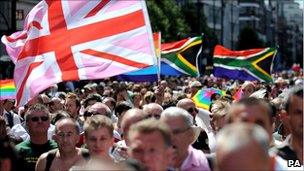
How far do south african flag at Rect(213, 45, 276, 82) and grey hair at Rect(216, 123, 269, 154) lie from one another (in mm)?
17605

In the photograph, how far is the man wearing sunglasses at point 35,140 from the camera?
683 cm

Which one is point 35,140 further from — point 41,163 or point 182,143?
point 182,143

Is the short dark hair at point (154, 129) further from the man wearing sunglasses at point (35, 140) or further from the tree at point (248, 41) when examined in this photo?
the tree at point (248, 41)

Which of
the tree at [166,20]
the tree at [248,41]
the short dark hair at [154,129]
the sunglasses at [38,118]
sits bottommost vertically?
the tree at [248,41]

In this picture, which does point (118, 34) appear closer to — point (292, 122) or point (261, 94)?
point (261, 94)

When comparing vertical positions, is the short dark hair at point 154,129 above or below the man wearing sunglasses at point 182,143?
above

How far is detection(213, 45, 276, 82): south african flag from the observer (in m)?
21.4

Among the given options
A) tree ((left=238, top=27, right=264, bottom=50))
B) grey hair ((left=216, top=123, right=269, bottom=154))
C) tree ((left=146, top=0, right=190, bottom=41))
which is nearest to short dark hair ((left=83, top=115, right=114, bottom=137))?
grey hair ((left=216, top=123, right=269, bottom=154))

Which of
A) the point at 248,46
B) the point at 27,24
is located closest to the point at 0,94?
the point at 27,24

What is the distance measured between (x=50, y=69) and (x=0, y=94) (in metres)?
3.06

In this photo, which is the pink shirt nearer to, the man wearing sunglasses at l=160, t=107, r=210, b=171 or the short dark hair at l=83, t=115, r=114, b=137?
the man wearing sunglasses at l=160, t=107, r=210, b=171

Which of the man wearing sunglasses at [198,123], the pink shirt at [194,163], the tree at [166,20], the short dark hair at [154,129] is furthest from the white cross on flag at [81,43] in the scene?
the tree at [166,20]

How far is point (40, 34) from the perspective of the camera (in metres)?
8.62

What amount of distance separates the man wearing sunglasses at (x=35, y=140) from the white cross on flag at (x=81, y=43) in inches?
→ 22.6
